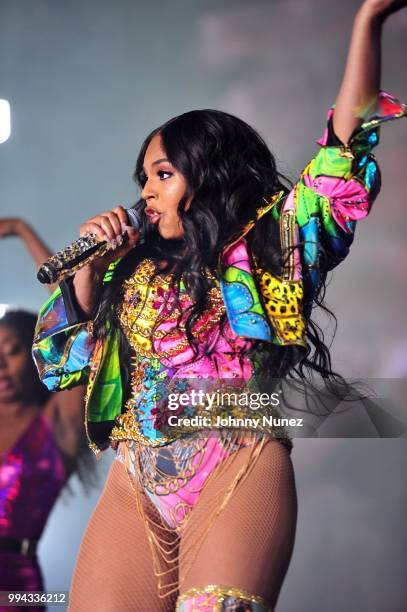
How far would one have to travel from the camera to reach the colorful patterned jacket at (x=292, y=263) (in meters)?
1.38

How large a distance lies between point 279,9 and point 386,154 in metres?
0.54

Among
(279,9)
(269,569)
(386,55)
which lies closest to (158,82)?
(279,9)

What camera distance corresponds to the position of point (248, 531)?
1234mm

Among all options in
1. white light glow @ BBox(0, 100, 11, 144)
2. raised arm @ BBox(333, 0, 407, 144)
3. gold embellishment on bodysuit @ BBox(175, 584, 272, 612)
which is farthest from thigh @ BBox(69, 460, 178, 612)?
white light glow @ BBox(0, 100, 11, 144)

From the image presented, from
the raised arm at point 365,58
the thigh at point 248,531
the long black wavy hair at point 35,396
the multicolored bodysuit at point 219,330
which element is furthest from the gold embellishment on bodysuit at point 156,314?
the long black wavy hair at point 35,396

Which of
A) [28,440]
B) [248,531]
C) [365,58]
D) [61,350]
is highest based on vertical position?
[365,58]

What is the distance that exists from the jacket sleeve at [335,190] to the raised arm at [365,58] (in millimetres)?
55

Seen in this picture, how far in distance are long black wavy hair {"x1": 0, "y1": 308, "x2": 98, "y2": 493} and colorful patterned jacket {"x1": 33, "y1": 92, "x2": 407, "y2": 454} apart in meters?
0.82

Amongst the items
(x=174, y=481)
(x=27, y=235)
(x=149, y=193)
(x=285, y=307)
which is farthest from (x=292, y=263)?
(x=27, y=235)

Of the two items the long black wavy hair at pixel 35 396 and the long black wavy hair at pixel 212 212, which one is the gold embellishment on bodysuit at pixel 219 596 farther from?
the long black wavy hair at pixel 35 396

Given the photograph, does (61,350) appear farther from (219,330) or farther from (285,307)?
(285,307)

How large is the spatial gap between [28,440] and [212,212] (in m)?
1.21

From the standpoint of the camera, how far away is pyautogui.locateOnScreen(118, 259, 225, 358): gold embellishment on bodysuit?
146cm

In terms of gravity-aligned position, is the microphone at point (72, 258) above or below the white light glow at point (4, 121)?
below
